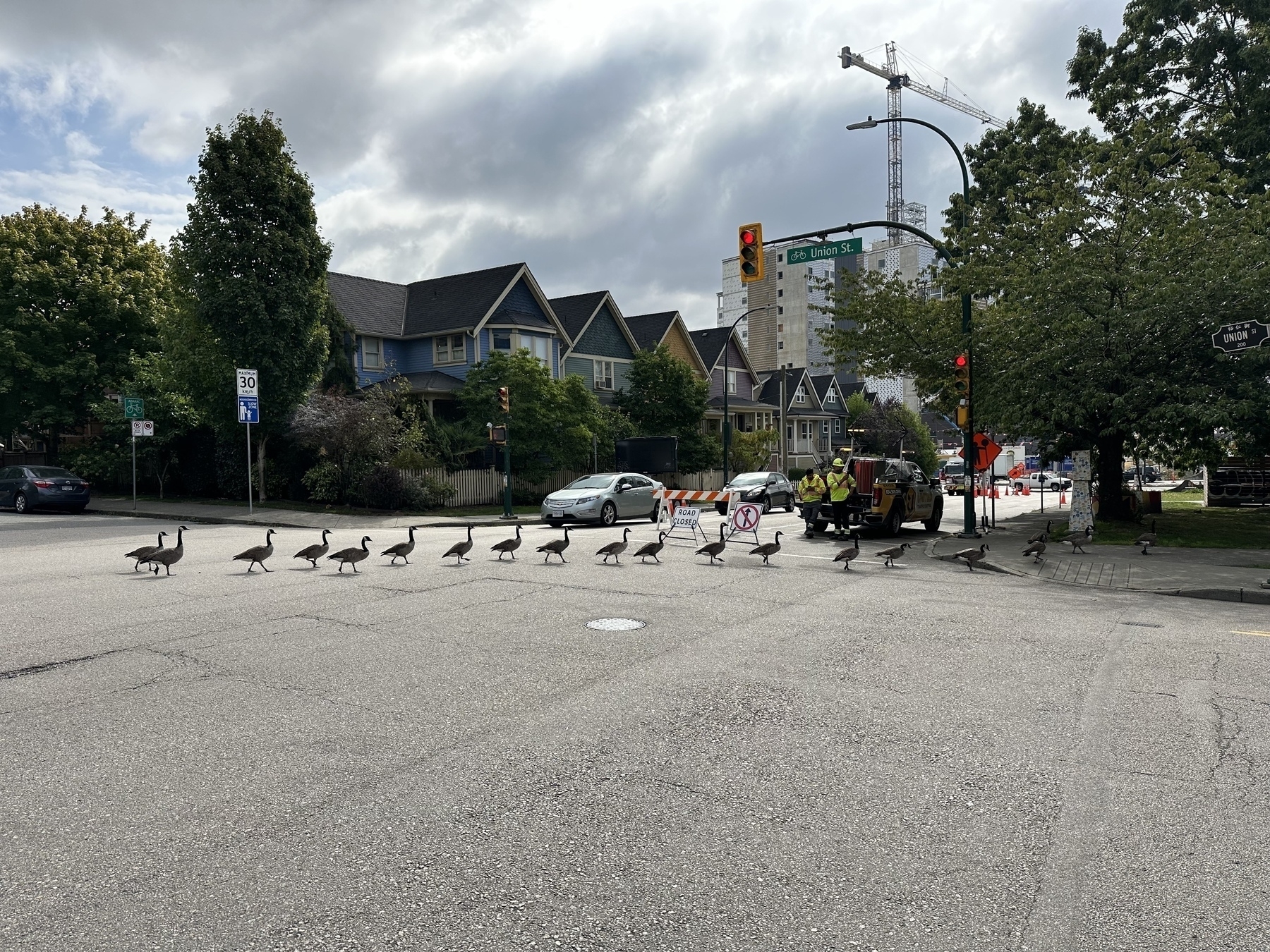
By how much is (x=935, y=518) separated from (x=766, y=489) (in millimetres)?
9721

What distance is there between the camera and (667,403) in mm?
45188

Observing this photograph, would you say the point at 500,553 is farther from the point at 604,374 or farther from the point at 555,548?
the point at 604,374

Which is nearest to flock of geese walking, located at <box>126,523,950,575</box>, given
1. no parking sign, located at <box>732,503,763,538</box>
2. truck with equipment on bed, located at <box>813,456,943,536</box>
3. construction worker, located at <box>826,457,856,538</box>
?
no parking sign, located at <box>732,503,763,538</box>

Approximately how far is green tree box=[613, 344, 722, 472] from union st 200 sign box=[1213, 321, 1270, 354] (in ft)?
A: 110

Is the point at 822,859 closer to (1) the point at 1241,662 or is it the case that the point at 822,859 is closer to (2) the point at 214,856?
A: (2) the point at 214,856

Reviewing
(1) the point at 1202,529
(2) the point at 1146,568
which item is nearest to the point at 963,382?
(2) the point at 1146,568

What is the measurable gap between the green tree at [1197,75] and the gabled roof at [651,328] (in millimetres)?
27610

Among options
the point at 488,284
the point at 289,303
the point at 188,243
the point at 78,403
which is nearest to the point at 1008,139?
the point at 488,284

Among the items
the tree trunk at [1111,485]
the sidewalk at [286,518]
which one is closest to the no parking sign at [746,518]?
→ the sidewalk at [286,518]

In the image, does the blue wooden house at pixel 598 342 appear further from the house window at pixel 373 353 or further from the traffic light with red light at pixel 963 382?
the traffic light with red light at pixel 963 382

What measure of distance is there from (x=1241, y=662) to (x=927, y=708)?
3668 millimetres

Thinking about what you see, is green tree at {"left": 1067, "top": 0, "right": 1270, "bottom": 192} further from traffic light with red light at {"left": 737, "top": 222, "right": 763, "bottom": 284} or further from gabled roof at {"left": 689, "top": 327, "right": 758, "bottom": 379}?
gabled roof at {"left": 689, "top": 327, "right": 758, "bottom": 379}

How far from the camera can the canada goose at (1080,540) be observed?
17.3 metres

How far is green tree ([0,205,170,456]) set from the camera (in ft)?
114
